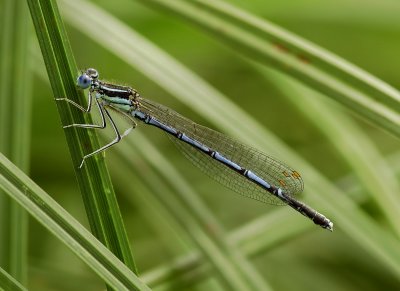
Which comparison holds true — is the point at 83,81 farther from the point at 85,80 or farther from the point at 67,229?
the point at 67,229

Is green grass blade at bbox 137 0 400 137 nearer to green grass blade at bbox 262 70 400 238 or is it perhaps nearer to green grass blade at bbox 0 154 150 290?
green grass blade at bbox 262 70 400 238

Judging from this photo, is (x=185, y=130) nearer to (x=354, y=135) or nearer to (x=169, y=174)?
(x=169, y=174)

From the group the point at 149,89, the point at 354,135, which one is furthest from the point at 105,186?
the point at 149,89

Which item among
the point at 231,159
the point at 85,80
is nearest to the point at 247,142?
the point at 231,159

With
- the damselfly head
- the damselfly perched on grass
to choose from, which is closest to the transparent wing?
the damselfly perched on grass

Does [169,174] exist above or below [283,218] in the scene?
above
